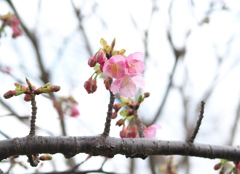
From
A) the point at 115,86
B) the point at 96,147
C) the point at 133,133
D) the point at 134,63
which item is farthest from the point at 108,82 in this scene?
the point at 133,133

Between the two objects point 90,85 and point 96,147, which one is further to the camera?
point 90,85

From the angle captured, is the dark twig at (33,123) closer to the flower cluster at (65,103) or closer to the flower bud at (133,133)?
the flower bud at (133,133)

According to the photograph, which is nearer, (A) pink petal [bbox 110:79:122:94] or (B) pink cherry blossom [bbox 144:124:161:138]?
(A) pink petal [bbox 110:79:122:94]

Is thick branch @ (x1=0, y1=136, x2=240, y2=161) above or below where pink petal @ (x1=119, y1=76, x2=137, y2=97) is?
below

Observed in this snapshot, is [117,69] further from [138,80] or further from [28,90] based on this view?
[28,90]

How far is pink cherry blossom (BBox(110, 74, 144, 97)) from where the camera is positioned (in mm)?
1210

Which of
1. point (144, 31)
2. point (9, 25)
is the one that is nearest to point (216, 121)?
point (144, 31)

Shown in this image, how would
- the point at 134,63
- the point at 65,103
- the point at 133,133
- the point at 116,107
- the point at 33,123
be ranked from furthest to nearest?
the point at 65,103
the point at 133,133
the point at 116,107
the point at 134,63
the point at 33,123

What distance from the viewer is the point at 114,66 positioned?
1.15m

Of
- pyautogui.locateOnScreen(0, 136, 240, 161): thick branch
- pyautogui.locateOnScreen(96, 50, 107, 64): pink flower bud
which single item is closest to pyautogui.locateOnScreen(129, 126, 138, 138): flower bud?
pyautogui.locateOnScreen(0, 136, 240, 161): thick branch

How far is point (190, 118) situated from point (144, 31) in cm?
238

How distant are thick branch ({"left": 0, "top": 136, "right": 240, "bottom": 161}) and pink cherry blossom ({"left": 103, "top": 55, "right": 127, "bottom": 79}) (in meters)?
0.27

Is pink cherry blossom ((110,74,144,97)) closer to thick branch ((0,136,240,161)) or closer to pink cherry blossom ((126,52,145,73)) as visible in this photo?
pink cherry blossom ((126,52,145,73))

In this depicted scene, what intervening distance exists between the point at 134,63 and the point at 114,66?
0.45ft
